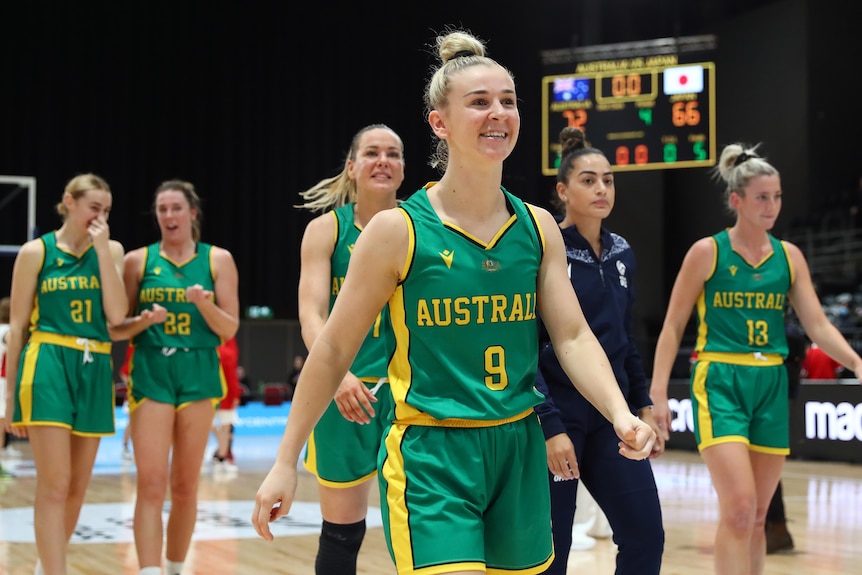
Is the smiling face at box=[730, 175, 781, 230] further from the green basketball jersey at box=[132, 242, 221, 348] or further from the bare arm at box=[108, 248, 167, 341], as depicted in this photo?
the bare arm at box=[108, 248, 167, 341]

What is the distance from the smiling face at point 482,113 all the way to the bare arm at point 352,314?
238 mm

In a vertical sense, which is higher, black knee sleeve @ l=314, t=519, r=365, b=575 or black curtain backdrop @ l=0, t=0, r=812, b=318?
black curtain backdrop @ l=0, t=0, r=812, b=318

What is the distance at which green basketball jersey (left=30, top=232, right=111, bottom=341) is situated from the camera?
16.1 feet

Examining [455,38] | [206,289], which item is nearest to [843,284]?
[206,289]

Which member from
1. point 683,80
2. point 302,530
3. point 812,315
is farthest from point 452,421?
point 683,80

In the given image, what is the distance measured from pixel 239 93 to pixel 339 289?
17.8m

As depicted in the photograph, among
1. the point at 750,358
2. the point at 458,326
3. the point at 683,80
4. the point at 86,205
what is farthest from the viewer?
the point at 683,80

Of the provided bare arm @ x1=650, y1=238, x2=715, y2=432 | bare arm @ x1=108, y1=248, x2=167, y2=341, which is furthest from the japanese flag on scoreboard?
bare arm @ x1=108, y1=248, x2=167, y2=341

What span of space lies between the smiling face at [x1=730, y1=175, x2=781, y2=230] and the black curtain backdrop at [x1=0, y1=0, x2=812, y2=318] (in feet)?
43.9

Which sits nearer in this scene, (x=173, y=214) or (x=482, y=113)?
(x=482, y=113)

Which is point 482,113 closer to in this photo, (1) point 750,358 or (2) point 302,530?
(1) point 750,358

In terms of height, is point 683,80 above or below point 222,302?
above

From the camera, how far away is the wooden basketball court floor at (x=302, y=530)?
19.2ft

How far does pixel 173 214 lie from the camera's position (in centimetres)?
510
